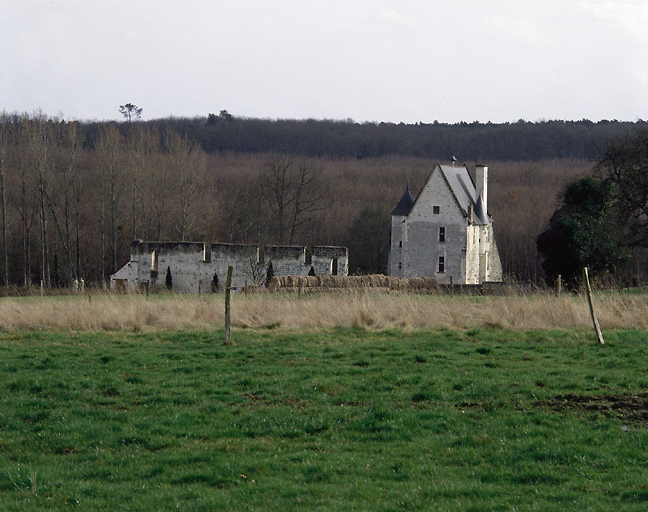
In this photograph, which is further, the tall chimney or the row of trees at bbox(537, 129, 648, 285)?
the tall chimney

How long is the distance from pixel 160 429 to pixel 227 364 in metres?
3.90

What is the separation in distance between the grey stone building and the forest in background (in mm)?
5247

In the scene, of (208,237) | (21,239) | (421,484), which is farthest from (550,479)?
(208,237)

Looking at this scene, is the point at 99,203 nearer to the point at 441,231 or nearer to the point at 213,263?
the point at 213,263

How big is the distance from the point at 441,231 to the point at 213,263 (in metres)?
20.8

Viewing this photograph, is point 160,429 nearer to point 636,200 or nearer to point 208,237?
point 636,200

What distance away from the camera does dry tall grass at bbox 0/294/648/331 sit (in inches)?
674

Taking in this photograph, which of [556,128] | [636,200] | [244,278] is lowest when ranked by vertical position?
[244,278]

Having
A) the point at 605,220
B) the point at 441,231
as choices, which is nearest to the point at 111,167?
the point at 441,231

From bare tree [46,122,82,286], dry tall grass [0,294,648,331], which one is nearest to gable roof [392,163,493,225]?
bare tree [46,122,82,286]

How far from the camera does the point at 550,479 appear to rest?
6.82m

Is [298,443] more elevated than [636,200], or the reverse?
[636,200]

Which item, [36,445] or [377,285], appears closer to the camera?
[36,445]

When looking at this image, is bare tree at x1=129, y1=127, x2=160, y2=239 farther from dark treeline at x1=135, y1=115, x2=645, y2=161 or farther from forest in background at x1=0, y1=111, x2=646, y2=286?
dark treeline at x1=135, y1=115, x2=645, y2=161
